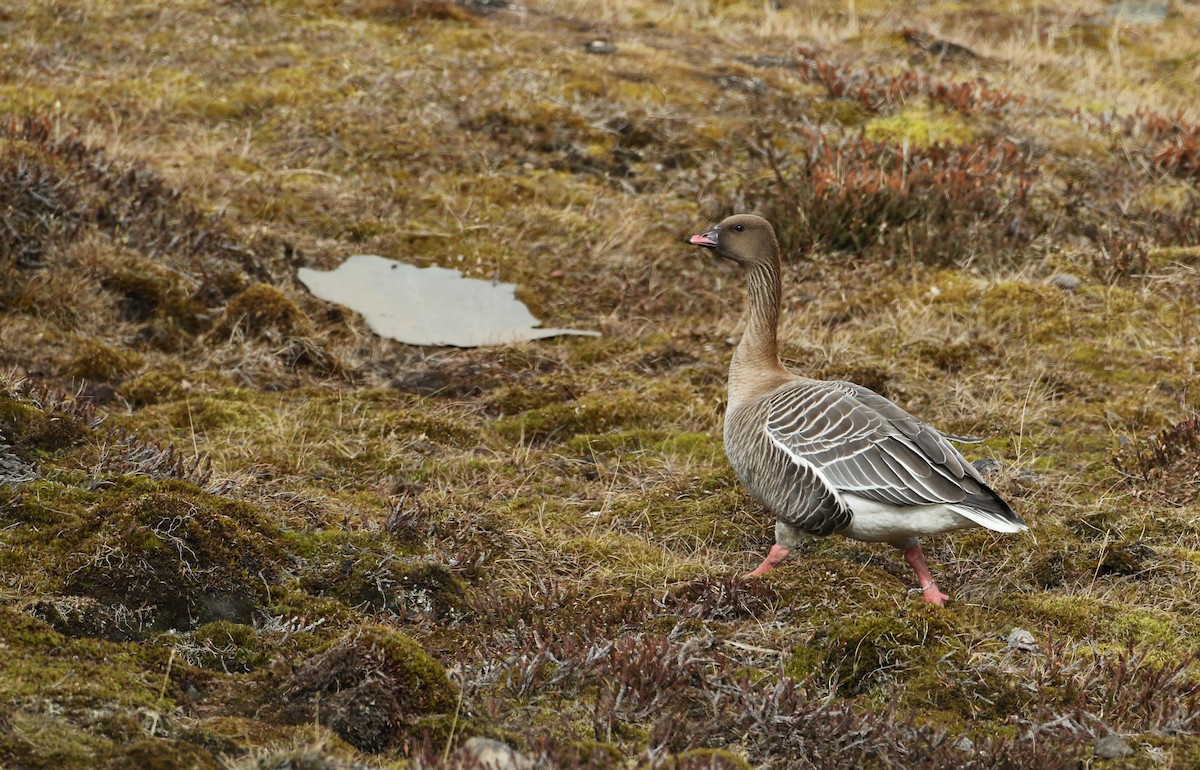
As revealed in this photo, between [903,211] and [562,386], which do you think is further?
[903,211]

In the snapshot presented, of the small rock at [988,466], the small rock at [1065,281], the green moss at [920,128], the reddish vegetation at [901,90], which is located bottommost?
the small rock at [988,466]

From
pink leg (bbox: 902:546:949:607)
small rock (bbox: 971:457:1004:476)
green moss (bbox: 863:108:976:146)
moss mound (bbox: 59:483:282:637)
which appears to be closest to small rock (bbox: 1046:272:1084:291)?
green moss (bbox: 863:108:976:146)

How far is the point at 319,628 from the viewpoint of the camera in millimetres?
4883

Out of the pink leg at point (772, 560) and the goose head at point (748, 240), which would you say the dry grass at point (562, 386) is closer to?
the pink leg at point (772, 560)

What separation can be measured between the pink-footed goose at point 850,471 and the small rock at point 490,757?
242cm

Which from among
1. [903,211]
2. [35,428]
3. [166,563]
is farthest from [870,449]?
[903,211]

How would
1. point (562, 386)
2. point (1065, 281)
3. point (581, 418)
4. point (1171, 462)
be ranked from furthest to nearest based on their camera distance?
point (1065, 281), point (562, 386), point (581, 418), point (1171, 462)

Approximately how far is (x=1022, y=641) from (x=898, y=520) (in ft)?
2.62

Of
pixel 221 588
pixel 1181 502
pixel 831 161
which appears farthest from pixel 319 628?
pixel 831 161

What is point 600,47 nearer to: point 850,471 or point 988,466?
point 988,466

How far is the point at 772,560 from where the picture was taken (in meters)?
6.04

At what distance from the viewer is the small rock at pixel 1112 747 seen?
4176 millimetres

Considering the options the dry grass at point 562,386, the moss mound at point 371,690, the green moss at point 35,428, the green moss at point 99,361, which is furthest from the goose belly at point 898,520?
the green moss at point 99,361

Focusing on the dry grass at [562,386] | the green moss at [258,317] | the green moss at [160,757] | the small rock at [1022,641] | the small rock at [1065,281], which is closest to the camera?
the green moss at [160,757]
